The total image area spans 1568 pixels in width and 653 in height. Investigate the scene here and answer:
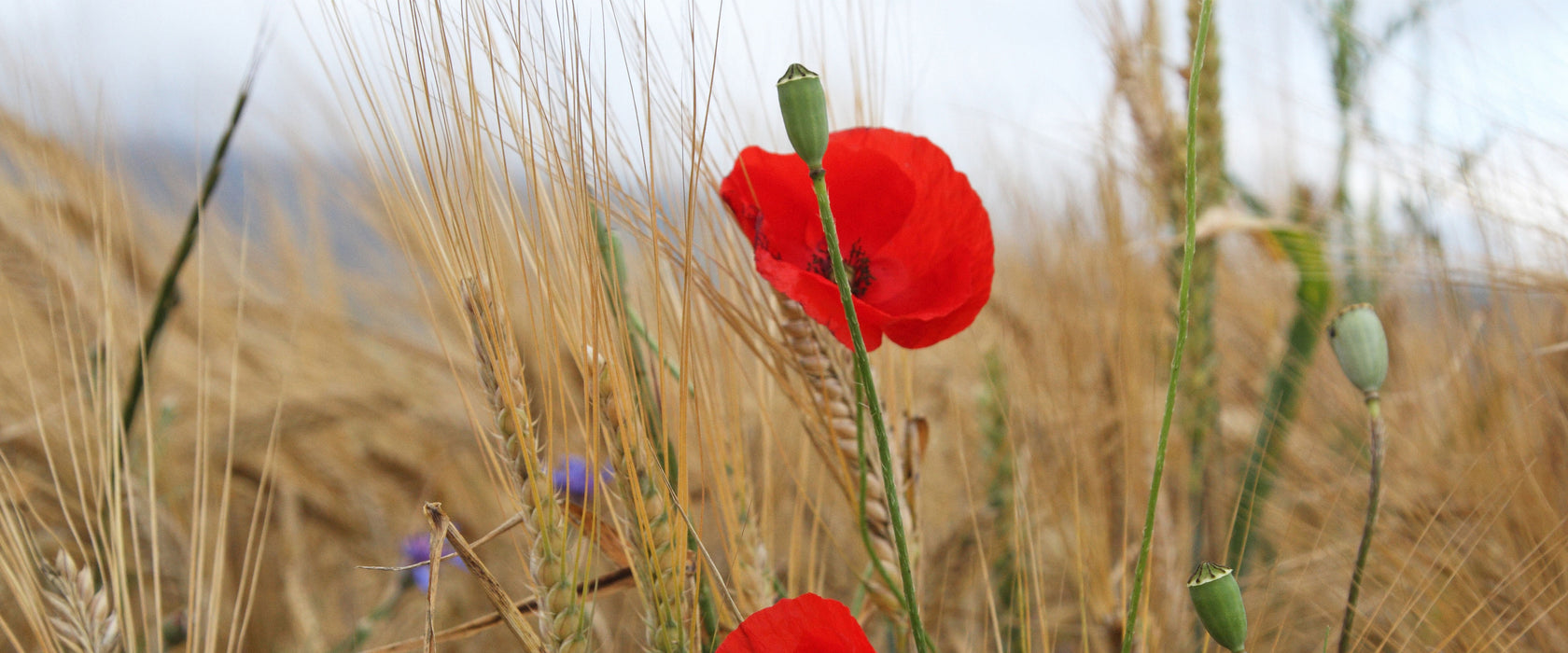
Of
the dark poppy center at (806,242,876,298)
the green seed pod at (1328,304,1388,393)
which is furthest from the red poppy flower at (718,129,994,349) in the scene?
the green seed pod at (1328,304,1388,393)

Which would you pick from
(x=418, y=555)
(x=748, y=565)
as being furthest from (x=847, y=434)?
(x=418, y=555)

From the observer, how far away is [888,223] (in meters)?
0.27

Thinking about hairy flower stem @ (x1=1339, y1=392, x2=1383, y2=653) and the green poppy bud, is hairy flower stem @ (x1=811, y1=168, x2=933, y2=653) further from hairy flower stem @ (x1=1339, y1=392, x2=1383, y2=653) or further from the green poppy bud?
hairy flower stem @ (x1=1339, y1=392, x2=1383, y2=653)

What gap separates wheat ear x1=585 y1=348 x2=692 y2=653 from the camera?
232mm

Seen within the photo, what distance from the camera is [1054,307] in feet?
1.92

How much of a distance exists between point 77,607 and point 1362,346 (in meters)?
0.36

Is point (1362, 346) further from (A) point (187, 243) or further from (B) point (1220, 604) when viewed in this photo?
(A) point (187, 243)

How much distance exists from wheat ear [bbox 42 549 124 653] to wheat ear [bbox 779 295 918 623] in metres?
0.21

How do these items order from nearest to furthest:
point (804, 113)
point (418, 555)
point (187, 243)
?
point (804, 113), point (187, 243), point (418, 555)

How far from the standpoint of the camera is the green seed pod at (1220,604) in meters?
0.19

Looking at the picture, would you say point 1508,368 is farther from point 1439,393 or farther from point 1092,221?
point 1092,221

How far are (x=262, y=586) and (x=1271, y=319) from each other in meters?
0.87

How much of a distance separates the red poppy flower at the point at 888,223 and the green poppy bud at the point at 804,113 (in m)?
0.06

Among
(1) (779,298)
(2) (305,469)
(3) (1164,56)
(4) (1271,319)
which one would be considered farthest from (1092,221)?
(2) (305,469)
